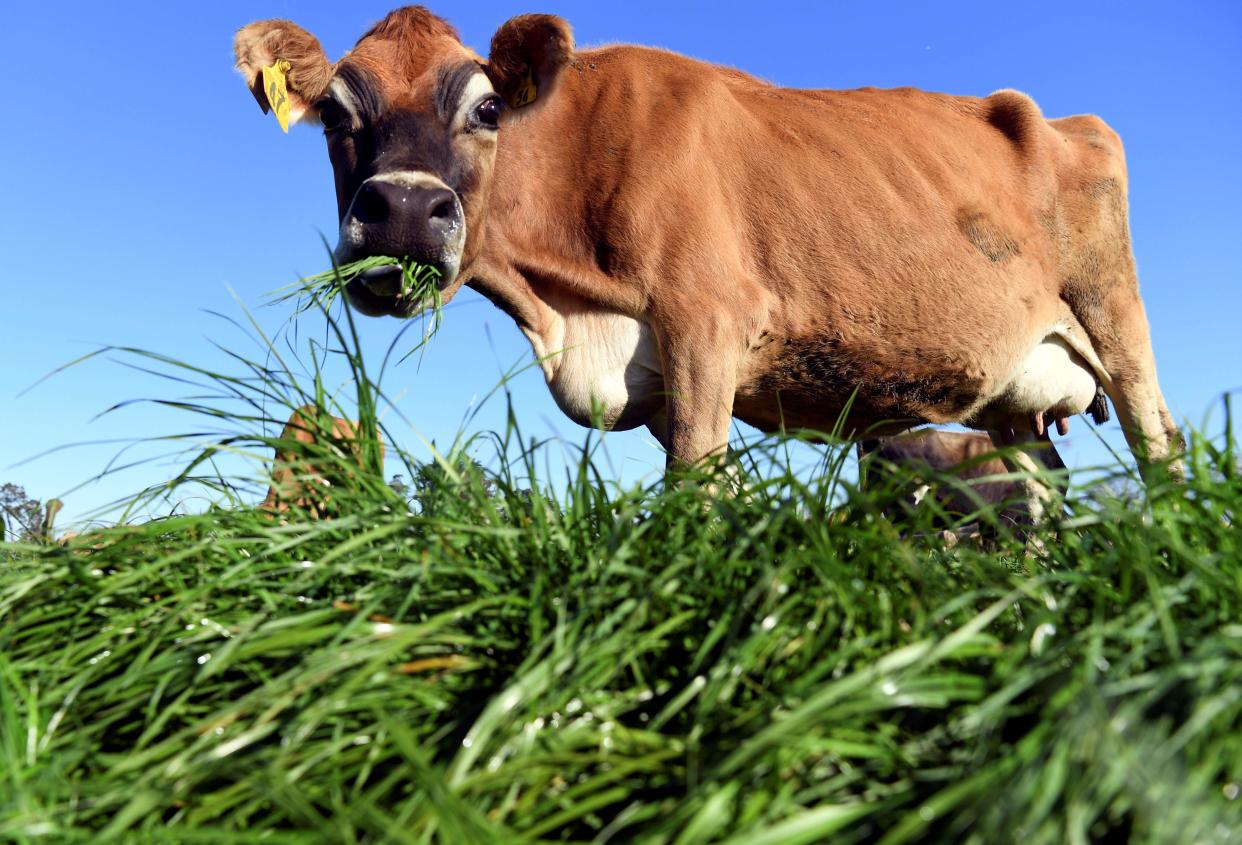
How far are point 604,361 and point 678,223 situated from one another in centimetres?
76

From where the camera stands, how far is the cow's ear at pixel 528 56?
17.4ft

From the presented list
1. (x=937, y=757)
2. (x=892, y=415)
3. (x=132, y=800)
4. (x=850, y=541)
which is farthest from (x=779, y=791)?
(x=892, y=415)

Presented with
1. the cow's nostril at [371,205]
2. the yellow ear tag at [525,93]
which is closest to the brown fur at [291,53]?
the yellow ear tag at [525,93]

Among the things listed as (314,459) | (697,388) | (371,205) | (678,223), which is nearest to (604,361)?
(697,388)

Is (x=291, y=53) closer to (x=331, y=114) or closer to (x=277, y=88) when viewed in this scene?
(x=277, y=88)

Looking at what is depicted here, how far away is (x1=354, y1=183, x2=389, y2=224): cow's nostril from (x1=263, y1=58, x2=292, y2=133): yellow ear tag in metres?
1.24

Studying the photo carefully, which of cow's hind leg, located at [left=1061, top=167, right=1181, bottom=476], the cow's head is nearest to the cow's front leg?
the cow's head

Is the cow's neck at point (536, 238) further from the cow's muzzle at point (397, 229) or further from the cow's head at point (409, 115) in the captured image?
the cow's muzzle at point (397, 229)

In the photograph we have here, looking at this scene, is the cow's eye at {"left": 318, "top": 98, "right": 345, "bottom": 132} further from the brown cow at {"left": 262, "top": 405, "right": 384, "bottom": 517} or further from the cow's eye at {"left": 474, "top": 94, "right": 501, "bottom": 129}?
the brown cow at {"left": 262, "top": 405, "right": 384, "bottom": 517}

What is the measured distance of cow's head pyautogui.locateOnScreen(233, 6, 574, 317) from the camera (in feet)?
15.0

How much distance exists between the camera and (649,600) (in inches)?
72.7

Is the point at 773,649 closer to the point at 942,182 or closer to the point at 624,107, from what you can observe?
the point at 624,107

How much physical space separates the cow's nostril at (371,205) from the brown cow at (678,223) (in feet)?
0.05

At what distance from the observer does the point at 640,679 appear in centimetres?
177
